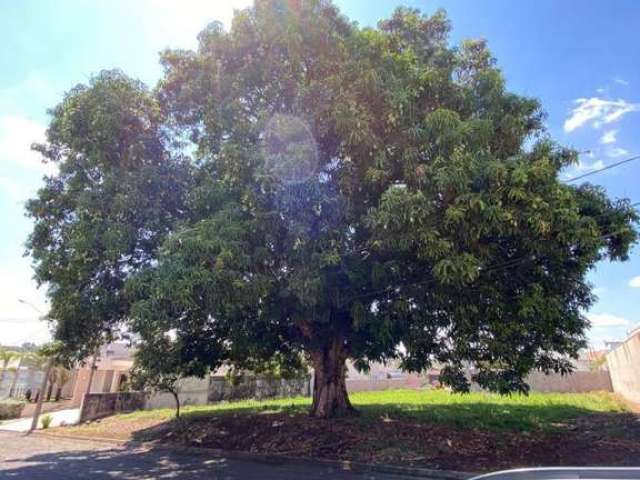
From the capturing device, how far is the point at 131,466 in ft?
34.5

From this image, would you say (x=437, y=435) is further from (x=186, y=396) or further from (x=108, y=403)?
(x=108, y=403)

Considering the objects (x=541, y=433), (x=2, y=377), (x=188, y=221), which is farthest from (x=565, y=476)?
(x=2, y=377)

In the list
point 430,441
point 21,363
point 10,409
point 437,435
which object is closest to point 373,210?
point 430,441

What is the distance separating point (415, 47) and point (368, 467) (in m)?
10.1

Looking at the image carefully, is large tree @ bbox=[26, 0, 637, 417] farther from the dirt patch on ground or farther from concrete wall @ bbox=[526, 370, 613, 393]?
concrete wall @ bbox=[526, 370, 613, 393]

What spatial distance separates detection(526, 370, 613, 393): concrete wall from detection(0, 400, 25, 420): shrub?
26419 millimetres

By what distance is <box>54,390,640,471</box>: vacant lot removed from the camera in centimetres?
949

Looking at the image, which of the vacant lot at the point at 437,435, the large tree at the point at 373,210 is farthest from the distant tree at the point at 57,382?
the large tree at the point at 373,210

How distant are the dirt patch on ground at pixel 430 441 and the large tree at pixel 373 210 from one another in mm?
→ 1692

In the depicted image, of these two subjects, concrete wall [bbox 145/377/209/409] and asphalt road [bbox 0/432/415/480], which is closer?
asphalt road [bbox 0/432/415/480]

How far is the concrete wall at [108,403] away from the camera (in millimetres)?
19750

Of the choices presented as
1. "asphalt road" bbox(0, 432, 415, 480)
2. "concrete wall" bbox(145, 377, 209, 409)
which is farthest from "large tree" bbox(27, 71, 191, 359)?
"concrete wall" bbox(145, 377, 209, 409)

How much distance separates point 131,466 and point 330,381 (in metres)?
5.50

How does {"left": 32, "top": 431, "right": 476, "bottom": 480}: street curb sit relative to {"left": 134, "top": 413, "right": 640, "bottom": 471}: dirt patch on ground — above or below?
below
